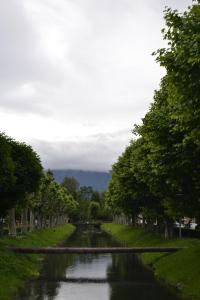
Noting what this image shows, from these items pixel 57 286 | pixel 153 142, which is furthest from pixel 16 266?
pixel 153 142

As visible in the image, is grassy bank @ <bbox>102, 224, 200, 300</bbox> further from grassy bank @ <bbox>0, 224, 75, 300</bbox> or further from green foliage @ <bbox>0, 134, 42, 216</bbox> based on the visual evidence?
green foliage @ <bbox>0, 134, 42, 216</bbox>

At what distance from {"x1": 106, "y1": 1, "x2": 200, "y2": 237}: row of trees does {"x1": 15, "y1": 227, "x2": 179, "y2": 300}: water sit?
326 inches

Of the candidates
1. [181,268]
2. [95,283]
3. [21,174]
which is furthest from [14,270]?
[21,174]

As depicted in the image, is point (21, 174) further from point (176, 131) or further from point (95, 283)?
point (176, 131)

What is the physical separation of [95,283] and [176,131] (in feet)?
60.7

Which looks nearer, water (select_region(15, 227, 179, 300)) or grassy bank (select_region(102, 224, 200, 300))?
grassy bank (select_region(102, 224, 200, 300))

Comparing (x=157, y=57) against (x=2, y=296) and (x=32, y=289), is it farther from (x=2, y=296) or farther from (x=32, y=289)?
(x=32, y=289)

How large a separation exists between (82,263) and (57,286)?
2406 centimetres

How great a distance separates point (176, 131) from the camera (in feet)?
141

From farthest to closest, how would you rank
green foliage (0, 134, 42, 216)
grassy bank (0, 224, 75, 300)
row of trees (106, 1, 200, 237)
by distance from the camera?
1. green foliage (0, 134, 42, 216)
2. grassy bank (0, 224, 75, 300)
3. row of trees (106, 1, 200, 237)

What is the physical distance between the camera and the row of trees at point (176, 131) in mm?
26656

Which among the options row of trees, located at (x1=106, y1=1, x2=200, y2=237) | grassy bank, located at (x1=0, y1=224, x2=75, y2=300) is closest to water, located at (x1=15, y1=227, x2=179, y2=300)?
grassy bank, located at (x1=0, y1=224, x2=75, y2=300)

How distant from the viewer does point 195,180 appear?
46000 mm

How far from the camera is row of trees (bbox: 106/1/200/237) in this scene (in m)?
26.7
